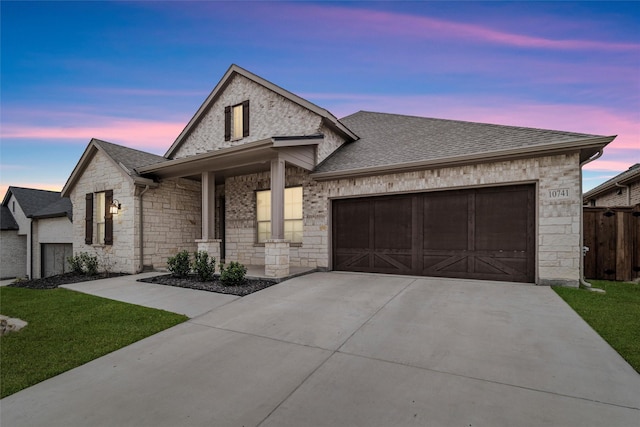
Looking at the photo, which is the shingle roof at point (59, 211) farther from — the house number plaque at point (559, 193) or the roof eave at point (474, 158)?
the house number plaque at point (559, 193)

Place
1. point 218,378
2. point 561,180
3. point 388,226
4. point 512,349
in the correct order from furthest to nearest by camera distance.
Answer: point 388,226
point 561,180
point 512,349
point 218,378

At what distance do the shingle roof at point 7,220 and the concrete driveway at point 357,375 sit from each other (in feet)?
70.2

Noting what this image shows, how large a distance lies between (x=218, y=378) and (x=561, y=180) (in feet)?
25.6

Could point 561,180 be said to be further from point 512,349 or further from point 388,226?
point 512,349

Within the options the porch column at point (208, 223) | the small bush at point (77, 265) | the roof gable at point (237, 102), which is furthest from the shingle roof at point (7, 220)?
the porch column at point (208, 223)

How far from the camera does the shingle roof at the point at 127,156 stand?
10.3 m

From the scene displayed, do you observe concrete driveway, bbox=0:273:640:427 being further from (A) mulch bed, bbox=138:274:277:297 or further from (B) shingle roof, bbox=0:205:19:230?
(B) shingle roof, bbox=0:205:19:230

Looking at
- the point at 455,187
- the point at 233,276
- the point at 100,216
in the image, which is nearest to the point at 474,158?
the point at 455,187

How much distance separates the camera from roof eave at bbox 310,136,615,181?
5.85 m

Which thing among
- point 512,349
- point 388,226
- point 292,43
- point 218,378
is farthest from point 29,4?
point 512,349

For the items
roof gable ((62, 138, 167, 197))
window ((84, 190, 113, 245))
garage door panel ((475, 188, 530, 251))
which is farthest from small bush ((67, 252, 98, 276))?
garage door panel ((475, 188, 530, 251))

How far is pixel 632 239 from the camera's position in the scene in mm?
7684

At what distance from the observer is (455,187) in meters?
7.31

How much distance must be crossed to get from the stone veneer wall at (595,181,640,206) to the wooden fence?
108 inches
